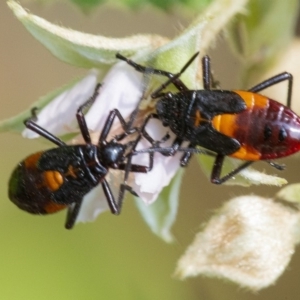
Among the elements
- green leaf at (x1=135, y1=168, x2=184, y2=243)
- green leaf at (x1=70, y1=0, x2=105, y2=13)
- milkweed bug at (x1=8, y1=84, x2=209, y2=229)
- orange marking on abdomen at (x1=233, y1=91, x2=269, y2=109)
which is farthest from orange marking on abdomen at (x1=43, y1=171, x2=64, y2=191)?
green leaf at (x1=70, y1=0, x2=105, y2=13)

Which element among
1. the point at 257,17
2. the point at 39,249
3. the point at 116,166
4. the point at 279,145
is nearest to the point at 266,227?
the point at 279,145

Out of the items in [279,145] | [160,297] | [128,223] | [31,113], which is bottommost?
[160,297]

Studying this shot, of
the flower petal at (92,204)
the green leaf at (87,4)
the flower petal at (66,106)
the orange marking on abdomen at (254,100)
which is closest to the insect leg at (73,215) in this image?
the flower petal at (92,204)

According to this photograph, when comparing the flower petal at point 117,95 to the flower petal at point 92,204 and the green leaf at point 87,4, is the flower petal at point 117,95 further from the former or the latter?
the green leaf at point 87,4

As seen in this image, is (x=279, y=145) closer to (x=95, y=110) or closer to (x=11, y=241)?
(x=95, y=110)

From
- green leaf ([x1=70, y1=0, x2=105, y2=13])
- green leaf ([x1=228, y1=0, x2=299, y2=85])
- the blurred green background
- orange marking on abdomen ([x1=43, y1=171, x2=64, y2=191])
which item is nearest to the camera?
orange marking on abdomen ([x1=43, y1=171, x2=64, y2=191])

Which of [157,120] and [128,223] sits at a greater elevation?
[157,120]

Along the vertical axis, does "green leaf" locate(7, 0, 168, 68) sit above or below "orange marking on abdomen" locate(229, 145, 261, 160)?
above

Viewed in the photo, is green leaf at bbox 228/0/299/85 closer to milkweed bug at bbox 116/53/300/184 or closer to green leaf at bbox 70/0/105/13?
milkweed bug at bbox 116/53/300/184
